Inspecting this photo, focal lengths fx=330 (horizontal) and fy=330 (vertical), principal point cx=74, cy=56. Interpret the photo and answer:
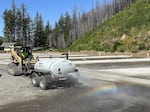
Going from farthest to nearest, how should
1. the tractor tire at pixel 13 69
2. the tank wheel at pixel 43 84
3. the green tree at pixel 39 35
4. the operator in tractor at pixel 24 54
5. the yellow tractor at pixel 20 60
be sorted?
the green tree at pixel 39 35 < the tractor tire at pixel 13 69 < the operator in tractor at pixel 24 54 < the yellow tractor at pixel 20 60 < the tank wheel at pixel 43 84

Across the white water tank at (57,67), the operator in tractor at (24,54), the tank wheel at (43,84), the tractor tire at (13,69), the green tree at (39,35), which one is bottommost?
the tank wheel at (43,84)

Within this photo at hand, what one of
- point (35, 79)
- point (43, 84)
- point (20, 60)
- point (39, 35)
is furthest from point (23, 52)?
point (39, 35)

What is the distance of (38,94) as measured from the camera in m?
14.2

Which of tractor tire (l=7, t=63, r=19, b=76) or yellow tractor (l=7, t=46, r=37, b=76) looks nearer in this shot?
yellow tractor (l=7, t=46, r=37, b=76)

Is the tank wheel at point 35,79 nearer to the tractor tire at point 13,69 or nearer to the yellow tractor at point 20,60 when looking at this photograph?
the yellow tractor at point 20,60

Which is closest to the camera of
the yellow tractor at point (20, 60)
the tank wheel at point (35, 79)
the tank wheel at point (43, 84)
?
the tank wheel at point (43, 84)

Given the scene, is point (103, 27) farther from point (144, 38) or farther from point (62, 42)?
point (62, 42)

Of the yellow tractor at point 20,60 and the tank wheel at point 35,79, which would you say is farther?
the yellow tractor at point 20,60

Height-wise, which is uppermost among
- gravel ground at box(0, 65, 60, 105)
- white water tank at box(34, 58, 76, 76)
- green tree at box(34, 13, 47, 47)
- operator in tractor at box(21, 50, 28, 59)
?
green tree at box(34, 13, 47, 47)

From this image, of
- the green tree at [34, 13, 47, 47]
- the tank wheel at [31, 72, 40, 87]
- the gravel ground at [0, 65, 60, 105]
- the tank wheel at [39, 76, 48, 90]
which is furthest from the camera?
the green tree at [34, 13, 47, 47]

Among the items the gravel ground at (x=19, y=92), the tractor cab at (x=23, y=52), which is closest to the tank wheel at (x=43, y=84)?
the gravel ground at (x=19, y=92)

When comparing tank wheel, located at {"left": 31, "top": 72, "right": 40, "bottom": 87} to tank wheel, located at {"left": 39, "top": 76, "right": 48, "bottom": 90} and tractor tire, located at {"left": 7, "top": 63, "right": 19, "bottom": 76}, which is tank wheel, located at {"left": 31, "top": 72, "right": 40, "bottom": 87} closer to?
tank wheel, located at {"left": 39, "top": 76, "right": 48, "bottom": 90}

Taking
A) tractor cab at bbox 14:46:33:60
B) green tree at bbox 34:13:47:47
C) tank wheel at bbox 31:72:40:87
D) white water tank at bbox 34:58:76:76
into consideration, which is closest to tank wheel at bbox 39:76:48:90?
white water tank at bbox 34:58:76:76

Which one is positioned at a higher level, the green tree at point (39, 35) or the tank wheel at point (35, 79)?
the green tree at point (39, 35)
